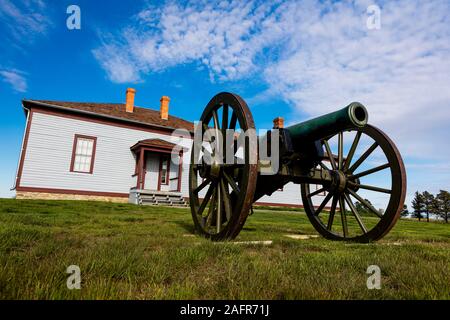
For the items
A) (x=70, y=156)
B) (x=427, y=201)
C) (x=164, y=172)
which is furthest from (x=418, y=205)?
(x=70, y=156)

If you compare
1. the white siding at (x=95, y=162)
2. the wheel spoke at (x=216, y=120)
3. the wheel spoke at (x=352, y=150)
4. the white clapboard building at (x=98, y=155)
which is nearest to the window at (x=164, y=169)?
the white clapboard building at (x=98, y=155)

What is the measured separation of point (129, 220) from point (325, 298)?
16.9ft

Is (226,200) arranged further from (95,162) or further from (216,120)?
(95,162)

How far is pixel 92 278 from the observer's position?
1783 mm

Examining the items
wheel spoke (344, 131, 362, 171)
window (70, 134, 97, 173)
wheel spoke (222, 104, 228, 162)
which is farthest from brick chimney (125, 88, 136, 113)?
wheel spoke (344, 131, 362, 171)

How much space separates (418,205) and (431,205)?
1.10 metres

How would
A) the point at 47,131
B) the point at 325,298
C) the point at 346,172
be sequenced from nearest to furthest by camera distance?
the point at 325,298 < the point at 346,172 < the point at 47,131

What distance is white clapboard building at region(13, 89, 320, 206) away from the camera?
1430cm

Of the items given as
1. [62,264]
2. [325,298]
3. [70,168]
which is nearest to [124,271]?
[62,264]

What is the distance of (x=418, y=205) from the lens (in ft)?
88.4

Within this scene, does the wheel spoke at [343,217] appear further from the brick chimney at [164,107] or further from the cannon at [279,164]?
the brick chimney at [164,107]

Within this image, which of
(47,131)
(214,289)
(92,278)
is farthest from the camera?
(47,131)
